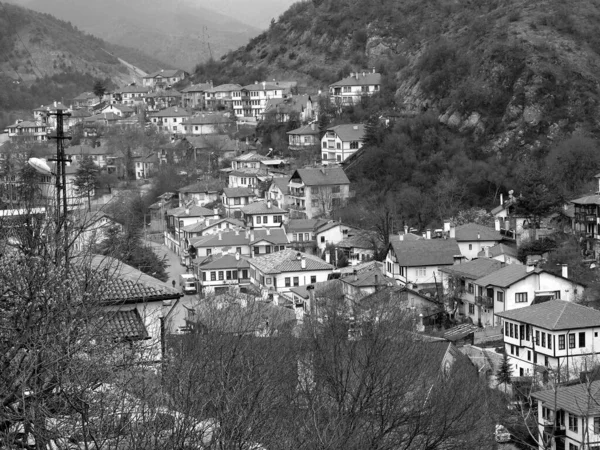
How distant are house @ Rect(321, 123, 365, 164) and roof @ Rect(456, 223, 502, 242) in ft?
56.3

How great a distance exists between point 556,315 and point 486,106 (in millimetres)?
26141

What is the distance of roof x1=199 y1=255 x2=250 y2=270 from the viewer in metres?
43.9

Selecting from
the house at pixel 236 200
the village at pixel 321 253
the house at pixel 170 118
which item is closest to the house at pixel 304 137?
the village at pixel 321 253

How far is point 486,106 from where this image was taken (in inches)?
2173

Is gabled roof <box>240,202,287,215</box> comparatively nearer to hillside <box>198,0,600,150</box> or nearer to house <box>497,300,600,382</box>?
hillside <box>198,0,600,150</box>

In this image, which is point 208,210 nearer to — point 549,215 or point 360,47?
point 549,215

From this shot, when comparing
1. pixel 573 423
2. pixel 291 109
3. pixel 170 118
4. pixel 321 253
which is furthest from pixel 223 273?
pixel 170 118

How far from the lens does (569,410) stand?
76.1 feet

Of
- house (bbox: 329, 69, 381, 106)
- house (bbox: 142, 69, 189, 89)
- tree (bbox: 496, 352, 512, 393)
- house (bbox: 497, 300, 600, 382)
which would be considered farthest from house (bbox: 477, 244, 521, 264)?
house (bbox: 142, 69, 189, 89)

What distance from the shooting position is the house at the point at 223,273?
43562 millimetres

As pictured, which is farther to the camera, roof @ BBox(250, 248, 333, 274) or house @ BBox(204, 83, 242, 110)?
house @ BBox(204, 83, 242, 110)

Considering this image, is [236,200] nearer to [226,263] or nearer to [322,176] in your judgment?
[322,176]

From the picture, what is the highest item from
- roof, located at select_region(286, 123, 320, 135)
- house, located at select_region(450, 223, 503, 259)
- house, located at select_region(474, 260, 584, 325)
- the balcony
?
roof, located at select_region(286, 123, 320, 135)

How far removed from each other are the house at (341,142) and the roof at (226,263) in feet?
54.8
